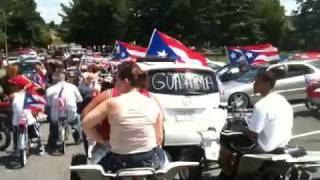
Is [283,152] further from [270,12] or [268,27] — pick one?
[270,12]

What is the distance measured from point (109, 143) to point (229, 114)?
594cm

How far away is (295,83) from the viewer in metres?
21.5

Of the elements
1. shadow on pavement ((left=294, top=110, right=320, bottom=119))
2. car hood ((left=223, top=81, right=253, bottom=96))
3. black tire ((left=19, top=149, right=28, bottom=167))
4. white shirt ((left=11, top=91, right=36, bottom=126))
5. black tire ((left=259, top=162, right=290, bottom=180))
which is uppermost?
white shirt ((left=11, top=91, right=36, bottom=126))

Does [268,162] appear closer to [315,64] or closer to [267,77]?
[267,77]

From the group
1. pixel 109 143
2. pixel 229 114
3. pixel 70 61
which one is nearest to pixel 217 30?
pixel 70 61

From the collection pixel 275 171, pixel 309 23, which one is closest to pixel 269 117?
pixel 275 171

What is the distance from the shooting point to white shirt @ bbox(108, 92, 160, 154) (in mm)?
5680

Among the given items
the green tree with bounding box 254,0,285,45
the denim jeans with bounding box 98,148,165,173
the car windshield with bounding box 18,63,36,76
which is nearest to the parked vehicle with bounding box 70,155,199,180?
the denim jeans with bounding box 98,148,165,173

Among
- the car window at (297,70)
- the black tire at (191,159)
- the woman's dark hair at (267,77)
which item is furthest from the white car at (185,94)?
the car window at (297,70)

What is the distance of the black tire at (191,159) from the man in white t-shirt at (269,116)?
137cm

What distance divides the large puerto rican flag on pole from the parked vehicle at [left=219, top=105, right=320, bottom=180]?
5.24 m

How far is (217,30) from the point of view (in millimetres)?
73375

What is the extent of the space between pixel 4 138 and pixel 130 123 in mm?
7488

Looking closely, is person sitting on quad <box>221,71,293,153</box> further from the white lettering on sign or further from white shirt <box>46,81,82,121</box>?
white shirt <box>46,81,82,121</box>
